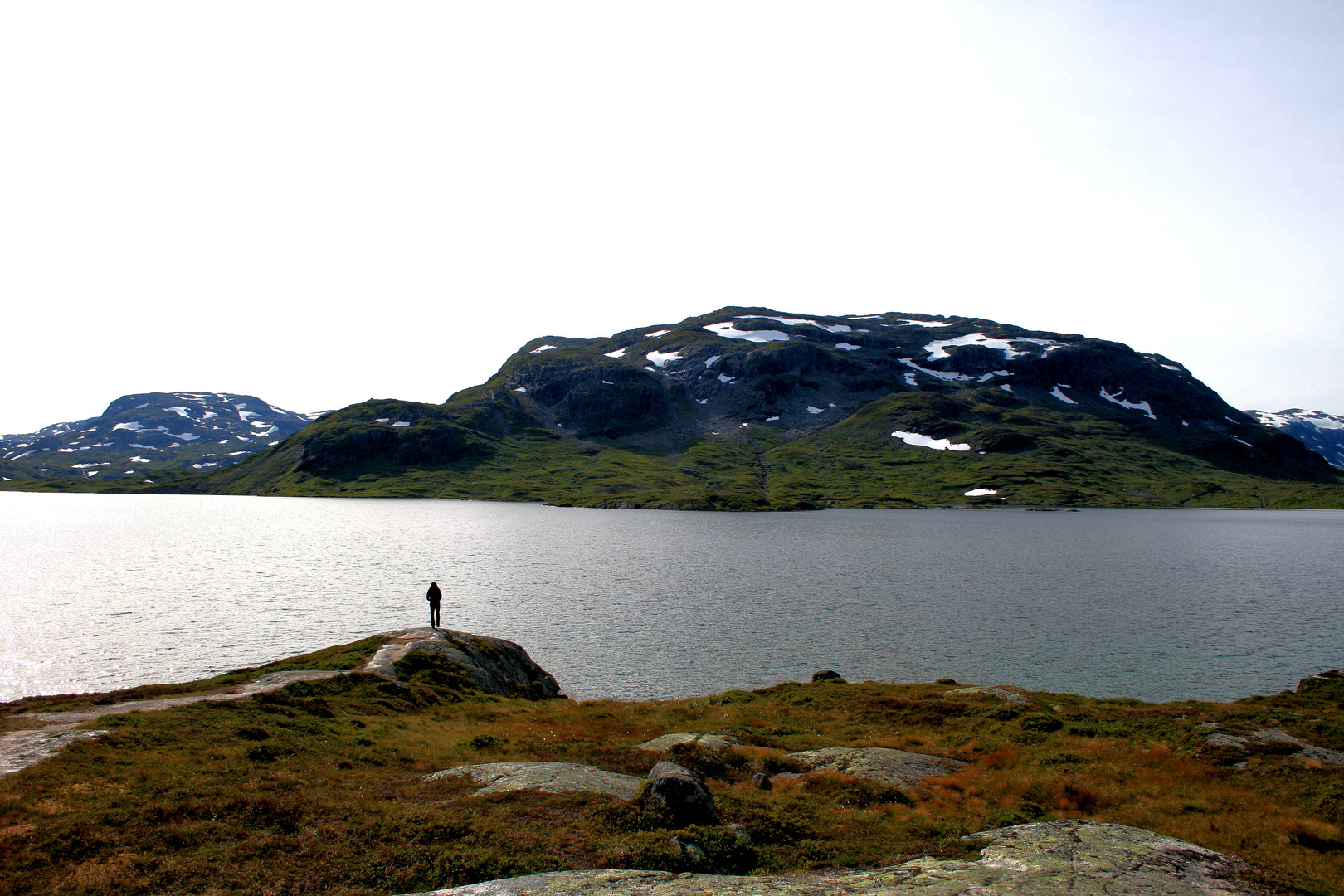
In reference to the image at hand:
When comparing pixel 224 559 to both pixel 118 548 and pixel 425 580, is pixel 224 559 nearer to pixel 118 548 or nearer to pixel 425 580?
pixel 118 548

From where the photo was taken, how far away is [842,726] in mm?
37188

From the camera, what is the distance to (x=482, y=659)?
4853cm

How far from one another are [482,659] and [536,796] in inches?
1132

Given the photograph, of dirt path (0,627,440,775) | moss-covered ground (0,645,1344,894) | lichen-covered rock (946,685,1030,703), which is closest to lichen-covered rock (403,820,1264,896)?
moss-covered ground (0,645,1344,894)

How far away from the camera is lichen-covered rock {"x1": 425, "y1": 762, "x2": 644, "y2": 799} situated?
22625 mm

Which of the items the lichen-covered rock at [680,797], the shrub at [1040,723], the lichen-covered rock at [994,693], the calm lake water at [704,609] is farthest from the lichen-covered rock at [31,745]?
the lichen-covered rock at [994,693]

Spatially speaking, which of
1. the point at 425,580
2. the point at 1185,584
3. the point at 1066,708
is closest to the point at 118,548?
the point at 425,580

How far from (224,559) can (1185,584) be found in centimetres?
15350

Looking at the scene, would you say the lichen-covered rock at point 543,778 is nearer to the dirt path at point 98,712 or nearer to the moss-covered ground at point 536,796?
the moss-covered ground at point 536,796

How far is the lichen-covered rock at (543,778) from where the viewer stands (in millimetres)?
22625

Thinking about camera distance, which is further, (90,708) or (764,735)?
(764,735)

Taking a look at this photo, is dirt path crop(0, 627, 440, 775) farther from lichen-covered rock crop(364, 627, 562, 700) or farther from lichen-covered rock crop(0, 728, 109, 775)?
lichen-covered rock crop(364, 627, 562, 700)

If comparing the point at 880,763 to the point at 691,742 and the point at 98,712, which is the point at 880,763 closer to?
the point at 691,742

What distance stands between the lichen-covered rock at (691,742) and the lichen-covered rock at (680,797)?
937cm
